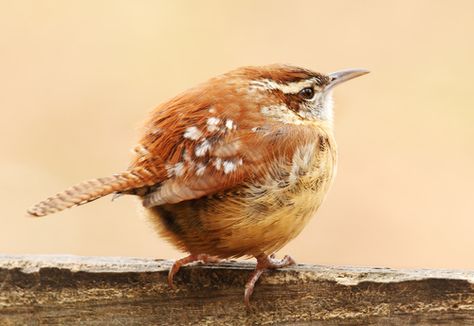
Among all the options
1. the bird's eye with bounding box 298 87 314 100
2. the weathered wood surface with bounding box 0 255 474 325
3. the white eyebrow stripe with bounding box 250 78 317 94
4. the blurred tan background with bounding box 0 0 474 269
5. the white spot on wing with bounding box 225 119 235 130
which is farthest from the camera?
the blurred tan background with bounding box 0 0 474 269

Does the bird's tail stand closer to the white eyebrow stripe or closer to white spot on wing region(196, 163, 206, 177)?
white spot on wing region(196, 163, 206, 177)

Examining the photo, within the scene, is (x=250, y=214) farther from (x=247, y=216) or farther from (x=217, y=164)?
(x=217, y=164)

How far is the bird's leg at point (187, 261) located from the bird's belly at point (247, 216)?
0.06ft

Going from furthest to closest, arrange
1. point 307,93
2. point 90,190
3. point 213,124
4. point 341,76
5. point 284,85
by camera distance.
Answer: point 341,76 < point 307,93 < point 284,85 < point 213,124 < point 90,190

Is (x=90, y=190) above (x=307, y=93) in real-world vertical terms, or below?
below

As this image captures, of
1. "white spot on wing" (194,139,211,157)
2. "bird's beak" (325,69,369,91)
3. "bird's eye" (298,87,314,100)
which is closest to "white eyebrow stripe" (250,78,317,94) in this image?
"bird's eye" (298,87,314,100)

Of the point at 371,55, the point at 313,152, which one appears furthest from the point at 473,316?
the point at 371,55

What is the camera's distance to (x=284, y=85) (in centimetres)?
369

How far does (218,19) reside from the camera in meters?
8.63

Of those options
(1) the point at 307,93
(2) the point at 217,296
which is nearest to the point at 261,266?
(2) the point at 217,296

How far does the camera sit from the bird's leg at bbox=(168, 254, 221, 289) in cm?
305

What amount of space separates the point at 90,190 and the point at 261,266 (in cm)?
57

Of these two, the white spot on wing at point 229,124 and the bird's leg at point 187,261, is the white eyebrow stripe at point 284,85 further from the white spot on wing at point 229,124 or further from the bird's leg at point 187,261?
the bird's leg at point 187,261

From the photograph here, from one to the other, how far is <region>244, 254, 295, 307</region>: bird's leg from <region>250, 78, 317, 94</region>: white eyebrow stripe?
606 mm
